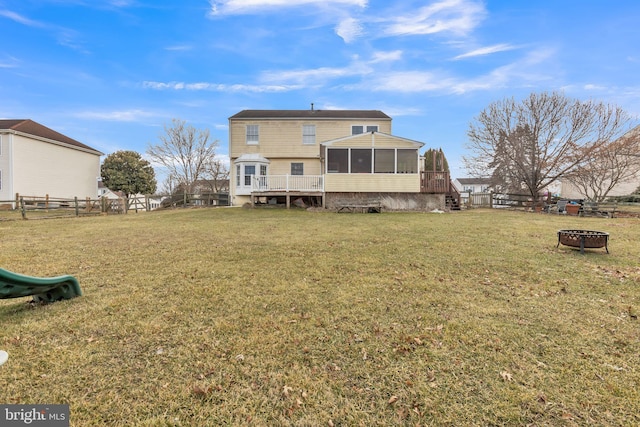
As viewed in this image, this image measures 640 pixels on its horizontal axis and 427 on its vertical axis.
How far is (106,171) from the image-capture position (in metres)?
28.5

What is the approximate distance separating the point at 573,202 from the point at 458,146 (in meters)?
8.81

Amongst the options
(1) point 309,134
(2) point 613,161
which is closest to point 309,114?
(1) point 309,134

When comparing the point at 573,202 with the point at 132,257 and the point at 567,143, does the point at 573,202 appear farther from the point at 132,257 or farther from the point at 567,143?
the point at 132,257

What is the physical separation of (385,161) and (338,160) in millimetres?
2884

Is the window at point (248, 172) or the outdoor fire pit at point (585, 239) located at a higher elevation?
the window at point (248, 172)

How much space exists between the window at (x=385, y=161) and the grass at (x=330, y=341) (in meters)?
11.9

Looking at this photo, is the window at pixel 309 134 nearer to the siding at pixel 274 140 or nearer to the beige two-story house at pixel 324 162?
the beige two-story house at pixel 324 162

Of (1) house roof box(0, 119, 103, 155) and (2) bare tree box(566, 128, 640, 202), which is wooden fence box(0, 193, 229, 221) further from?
(2) bare tree box(566, 128, 640, 202)

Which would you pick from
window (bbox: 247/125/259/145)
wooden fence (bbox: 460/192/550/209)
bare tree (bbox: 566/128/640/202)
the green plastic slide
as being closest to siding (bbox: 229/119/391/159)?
window (bbox: 247/125/259/145)

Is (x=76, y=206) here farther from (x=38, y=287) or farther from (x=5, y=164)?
(x=38, y=287)

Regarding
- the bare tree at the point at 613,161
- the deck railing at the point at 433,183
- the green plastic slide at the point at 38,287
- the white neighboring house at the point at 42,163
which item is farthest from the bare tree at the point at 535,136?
the white neighboring house at the point at 42,163

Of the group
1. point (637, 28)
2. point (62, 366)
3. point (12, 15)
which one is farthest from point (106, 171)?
point (637, 28)

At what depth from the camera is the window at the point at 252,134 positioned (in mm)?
21219

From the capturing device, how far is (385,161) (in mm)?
17781
